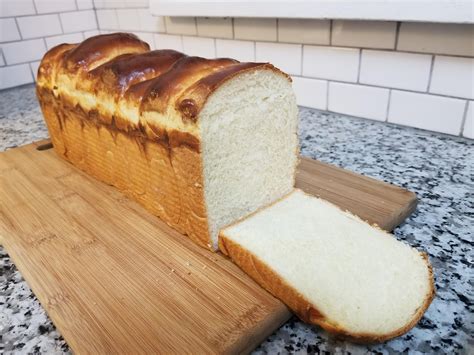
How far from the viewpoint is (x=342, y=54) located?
184 centimetres

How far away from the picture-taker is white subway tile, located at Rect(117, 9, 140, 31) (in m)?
2.97

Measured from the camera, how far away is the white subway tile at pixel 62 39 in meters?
2.93

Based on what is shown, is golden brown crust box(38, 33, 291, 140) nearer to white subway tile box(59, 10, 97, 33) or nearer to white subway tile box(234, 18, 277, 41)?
white subway tile box(234, 18, 277, 41)

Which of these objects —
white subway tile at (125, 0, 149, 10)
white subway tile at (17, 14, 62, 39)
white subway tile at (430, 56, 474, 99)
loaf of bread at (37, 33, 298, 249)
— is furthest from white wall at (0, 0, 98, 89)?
white subway tile at (430, 56, 474, 99)

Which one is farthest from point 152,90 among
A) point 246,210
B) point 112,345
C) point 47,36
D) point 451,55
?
point 47,36

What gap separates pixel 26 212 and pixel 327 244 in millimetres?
1053

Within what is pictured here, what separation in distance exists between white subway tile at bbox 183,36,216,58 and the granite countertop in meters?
0.82

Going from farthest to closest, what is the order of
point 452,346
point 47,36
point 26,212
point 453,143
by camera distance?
1. point 47,36
2. point 453,143
3. point 26,212
4. point 452,346

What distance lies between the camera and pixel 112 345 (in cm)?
81

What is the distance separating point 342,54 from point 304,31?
24 cm

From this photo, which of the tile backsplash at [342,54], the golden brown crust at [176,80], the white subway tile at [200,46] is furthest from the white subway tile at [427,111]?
the white subway tile at [200,46]

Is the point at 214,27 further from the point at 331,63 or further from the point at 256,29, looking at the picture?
the point at 331,63

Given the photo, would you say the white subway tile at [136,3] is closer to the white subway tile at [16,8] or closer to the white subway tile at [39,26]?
the white subway tile at [39,26]

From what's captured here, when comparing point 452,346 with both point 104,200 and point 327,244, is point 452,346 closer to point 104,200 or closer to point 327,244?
point 327,244
